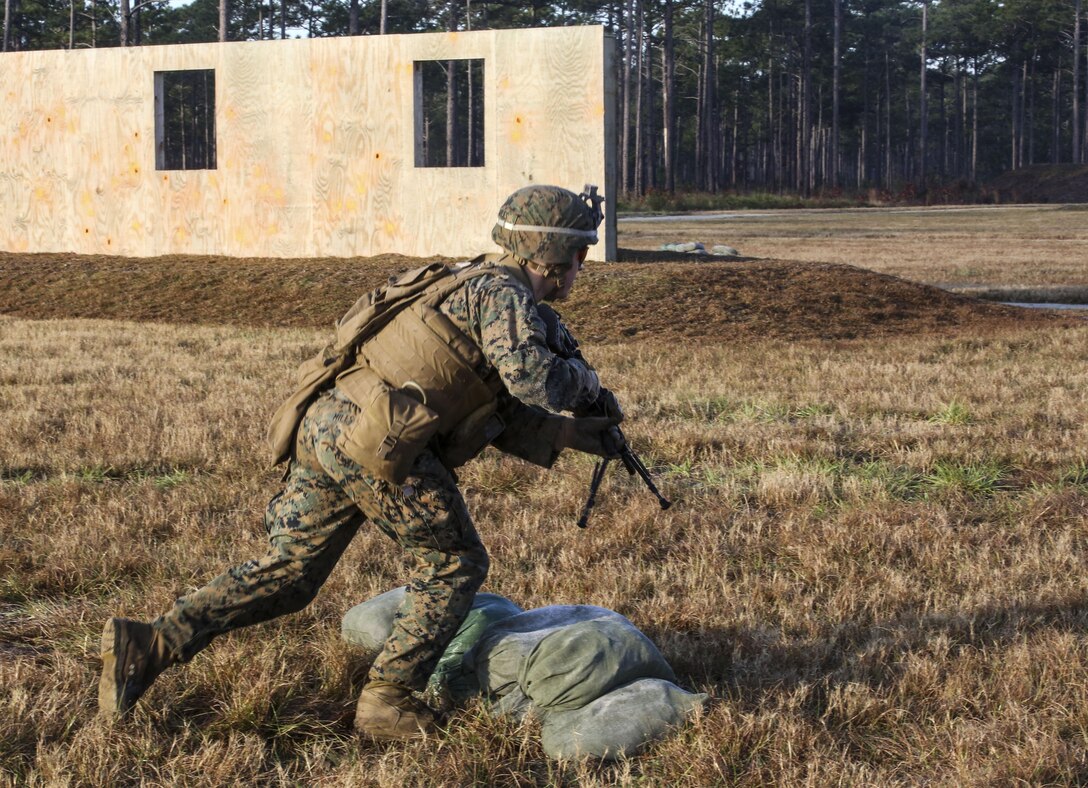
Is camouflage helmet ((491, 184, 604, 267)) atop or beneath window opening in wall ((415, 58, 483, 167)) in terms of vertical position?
beneath

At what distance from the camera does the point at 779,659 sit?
422 centimetres

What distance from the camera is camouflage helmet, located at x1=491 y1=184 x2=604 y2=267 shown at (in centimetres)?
362

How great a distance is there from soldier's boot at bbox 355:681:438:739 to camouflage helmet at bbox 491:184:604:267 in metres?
1.29

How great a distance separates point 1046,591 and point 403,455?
8.96 ft

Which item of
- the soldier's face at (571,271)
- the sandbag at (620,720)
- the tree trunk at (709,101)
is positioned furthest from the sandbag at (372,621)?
the tree trunk at (709,101)

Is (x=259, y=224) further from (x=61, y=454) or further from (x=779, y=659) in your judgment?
(x=779, y=659)

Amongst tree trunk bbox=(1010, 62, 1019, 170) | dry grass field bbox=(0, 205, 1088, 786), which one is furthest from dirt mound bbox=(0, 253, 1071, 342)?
tree trunk bbox=(1010, 62, 1019, 170)

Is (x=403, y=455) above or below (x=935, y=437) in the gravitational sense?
above

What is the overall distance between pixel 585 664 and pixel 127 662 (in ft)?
4.24

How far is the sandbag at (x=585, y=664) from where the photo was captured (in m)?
3.77

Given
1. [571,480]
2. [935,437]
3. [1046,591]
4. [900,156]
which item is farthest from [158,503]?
[900,156]

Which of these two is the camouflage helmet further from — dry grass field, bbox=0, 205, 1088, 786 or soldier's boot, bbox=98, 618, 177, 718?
soldier's boot, bbox=98, 618, 177, 718

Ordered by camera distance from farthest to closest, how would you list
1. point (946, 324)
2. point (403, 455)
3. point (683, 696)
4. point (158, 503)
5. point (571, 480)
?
1. point (946, 324)
2. point (571, 480)
3. point (158, 503)
4. point (683, 696)
5. point (403, 455)

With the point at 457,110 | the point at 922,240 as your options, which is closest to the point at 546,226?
the point at 922,240
